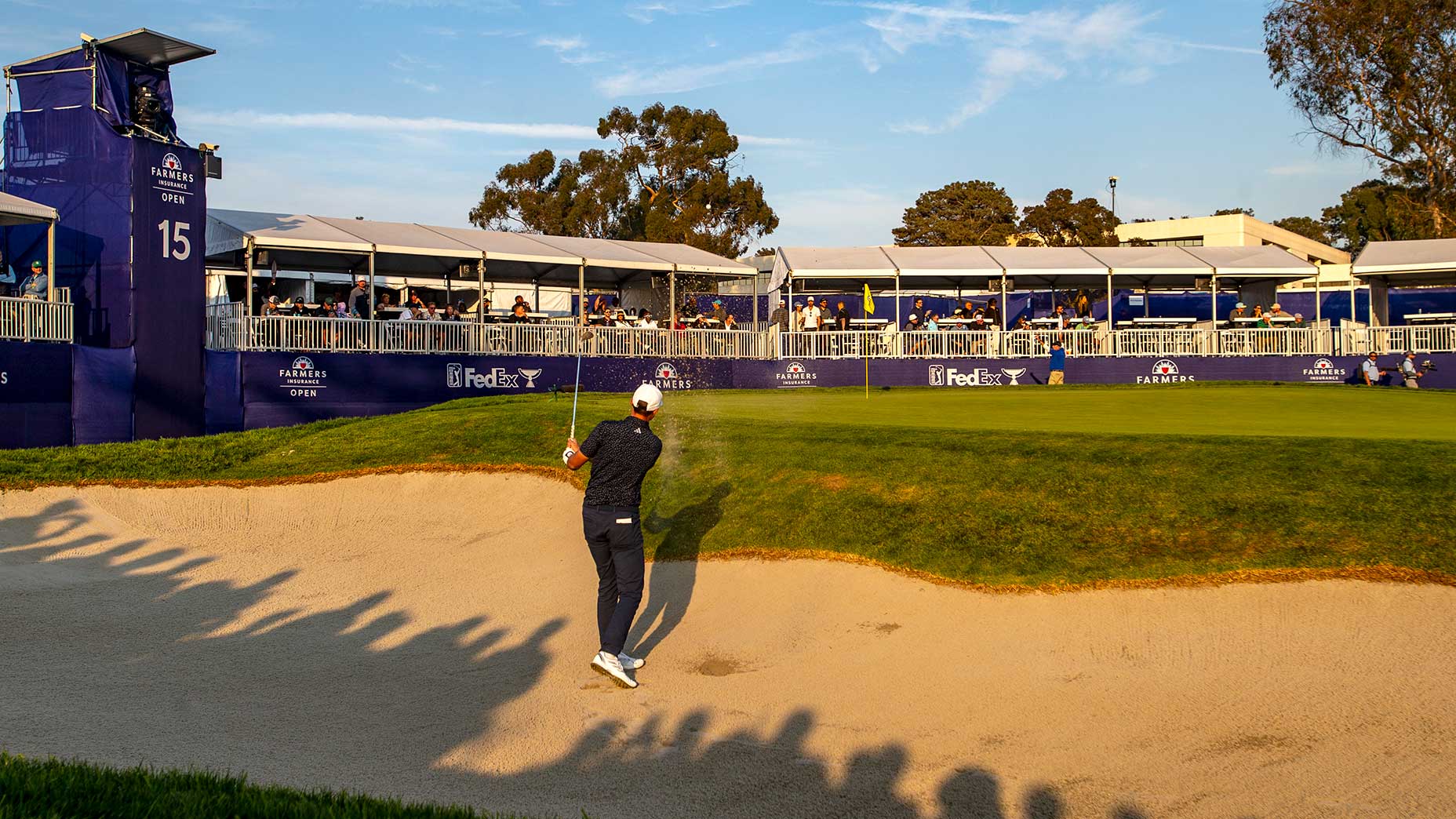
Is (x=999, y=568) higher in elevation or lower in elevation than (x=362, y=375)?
lower

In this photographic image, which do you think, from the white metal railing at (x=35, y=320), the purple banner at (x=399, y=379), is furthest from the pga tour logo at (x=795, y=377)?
the white metal railing at (x=35, y=320)

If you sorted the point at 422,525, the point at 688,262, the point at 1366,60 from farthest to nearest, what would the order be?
the point at 1366,60 < the point at 688,262 < the point at 422,525

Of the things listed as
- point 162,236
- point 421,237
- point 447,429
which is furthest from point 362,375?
point 447,429

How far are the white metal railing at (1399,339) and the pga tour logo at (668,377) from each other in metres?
19.8

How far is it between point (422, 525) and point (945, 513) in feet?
21.9

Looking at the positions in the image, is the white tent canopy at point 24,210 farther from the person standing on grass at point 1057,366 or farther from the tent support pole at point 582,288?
the person standing on grass at point 1057,366

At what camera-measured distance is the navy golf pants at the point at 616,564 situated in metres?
8.84

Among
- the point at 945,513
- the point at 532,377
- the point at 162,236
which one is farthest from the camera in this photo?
the point at 532,377

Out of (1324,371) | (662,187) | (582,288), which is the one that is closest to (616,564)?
(582,288)

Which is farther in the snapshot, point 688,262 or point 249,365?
point 688,262

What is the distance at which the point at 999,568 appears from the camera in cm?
1017

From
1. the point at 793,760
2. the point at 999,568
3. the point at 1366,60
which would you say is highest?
the point at 1366,60

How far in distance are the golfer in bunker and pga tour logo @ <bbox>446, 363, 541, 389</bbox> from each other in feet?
64.5

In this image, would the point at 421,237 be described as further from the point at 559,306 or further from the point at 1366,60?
the point at 1366,60
